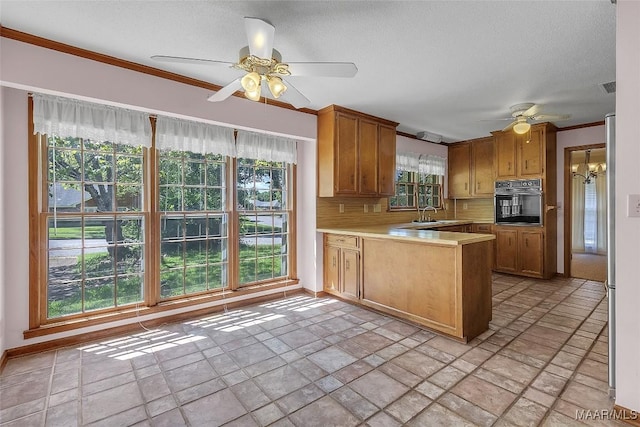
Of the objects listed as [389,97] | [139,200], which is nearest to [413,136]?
[389,97]

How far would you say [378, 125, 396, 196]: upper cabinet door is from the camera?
14.6ft

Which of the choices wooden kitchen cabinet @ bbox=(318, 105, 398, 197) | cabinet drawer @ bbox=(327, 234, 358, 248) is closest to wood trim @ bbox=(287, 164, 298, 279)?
wooden kitchen cabinet @ bbox=(318, 105, 398, 197)

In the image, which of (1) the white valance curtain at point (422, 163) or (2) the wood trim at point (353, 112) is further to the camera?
(1) the white valance curtain at point (422, 163)

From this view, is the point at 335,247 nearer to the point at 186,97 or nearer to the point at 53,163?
the point at 186,97

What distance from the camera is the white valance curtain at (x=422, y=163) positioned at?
212 inches

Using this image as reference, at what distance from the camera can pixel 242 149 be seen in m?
3.69

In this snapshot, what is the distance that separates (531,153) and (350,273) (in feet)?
11.6

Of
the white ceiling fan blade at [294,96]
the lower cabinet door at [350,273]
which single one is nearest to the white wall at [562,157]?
the lower cabinet door at [350,273]

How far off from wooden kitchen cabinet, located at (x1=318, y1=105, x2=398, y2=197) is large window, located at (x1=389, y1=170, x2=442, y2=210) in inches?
39.9

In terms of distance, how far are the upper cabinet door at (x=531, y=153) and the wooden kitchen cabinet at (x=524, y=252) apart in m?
0.91

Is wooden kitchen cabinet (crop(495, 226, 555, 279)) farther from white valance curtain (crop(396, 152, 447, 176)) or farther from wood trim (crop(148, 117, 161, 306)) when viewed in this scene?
wood trim (crop(148, 117, 161, 306))

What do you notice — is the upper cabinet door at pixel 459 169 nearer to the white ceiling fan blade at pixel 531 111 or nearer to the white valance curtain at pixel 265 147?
the white ceiling fan blade at pixel 531 111

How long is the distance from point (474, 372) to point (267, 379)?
4.88 ft

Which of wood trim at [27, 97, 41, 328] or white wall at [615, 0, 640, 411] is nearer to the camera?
white wall at [615, 0, 640, 411]
